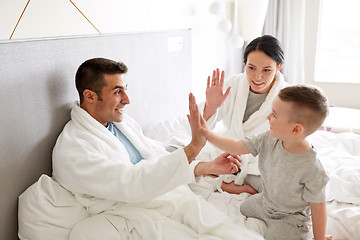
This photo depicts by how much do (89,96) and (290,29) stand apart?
3.26 meters

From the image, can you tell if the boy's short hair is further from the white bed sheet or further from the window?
the window

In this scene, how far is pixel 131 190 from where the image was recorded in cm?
133

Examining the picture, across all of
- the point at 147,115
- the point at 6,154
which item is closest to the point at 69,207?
the point at 6,154

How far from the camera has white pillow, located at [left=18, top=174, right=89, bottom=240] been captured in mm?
1312

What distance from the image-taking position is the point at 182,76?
9.37ft

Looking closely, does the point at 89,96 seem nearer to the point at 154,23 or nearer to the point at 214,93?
the point at 214,93

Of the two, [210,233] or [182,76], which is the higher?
[182,76]

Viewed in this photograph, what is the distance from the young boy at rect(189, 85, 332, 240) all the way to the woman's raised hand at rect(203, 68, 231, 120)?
1.41 feet

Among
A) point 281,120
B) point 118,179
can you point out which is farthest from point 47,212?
point 281,120

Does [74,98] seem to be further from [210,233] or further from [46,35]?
[210,233]

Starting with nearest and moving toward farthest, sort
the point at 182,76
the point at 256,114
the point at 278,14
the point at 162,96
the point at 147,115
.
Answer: the point at 256,114 → the point at 147,115 → the point at 162,96 → the point at 182,76 → the point at 278,14


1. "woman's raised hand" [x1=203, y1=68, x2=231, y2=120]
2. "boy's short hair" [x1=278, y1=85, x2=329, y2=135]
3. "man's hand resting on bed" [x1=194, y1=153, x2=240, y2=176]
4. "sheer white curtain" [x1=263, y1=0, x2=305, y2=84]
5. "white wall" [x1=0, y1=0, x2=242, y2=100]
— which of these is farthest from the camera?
"sheer white curtain" [x1=263, y1=0, x2=305, y2=84]

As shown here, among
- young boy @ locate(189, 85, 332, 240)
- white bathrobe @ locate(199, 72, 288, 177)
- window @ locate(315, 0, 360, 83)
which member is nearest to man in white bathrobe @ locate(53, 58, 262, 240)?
young boy @ locate(189, 85, 332, 240)

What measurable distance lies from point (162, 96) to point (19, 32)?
135cm
